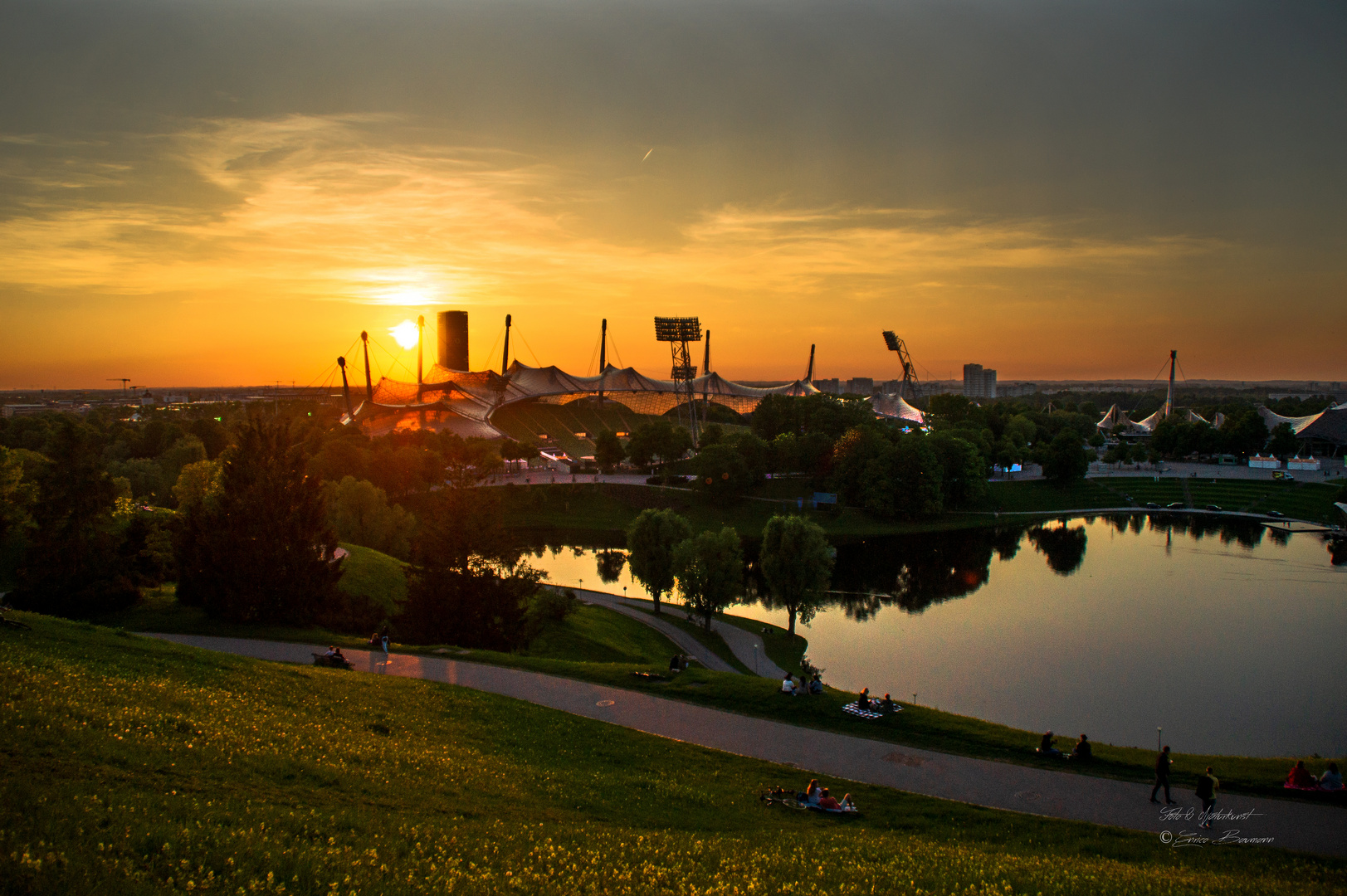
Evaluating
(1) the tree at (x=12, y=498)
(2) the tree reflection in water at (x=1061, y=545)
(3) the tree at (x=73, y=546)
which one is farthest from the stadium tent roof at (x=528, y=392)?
(3) the tree at (x=73, y=546)

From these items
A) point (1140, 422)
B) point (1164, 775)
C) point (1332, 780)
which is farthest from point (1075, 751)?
point (1140, 422)

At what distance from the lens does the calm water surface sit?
1736 centimetres

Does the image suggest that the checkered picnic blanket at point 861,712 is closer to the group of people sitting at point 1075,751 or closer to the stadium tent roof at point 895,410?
the group of people sitting at point 1075,751

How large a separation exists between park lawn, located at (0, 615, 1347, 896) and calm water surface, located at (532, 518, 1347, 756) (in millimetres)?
10115

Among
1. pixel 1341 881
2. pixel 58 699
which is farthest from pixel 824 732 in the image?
pixel 58 699

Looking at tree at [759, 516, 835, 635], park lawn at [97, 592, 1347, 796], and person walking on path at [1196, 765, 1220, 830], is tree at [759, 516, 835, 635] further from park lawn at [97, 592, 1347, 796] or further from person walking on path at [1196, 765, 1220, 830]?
person walking on path at [1196, 765, 1220, 830]

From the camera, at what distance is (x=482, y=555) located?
18.1 metres

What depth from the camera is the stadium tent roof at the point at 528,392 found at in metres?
72.5

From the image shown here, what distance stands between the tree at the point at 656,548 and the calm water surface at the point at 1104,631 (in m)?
4.13

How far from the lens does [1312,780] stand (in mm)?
9016

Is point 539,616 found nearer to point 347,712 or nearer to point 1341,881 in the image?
point 347,712

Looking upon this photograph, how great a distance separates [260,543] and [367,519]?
14.5 meters

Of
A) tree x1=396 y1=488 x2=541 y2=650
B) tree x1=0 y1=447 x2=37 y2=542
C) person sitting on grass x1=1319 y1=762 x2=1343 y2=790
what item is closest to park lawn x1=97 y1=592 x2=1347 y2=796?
person sitting on grass x1=1319 y1=762 x2=1343 y2=790

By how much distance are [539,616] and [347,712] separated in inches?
408
